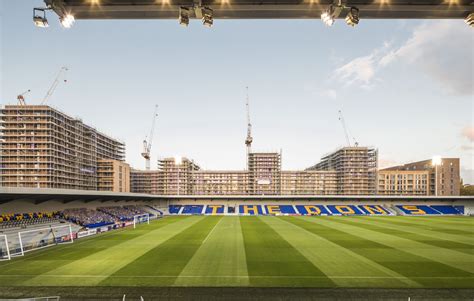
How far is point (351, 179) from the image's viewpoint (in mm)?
130125

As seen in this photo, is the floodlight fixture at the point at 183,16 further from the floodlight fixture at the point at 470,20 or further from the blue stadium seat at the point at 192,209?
the blue stadium seat at the point at 192,209

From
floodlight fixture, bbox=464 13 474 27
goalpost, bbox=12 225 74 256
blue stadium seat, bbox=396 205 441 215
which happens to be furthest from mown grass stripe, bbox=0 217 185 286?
blue stadium seat, bbox=396 205 441 215

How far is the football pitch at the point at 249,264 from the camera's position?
54.2 feet

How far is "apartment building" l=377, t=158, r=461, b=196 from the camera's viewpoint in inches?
5546

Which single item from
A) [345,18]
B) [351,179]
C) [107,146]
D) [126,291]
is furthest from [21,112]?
[351,179]

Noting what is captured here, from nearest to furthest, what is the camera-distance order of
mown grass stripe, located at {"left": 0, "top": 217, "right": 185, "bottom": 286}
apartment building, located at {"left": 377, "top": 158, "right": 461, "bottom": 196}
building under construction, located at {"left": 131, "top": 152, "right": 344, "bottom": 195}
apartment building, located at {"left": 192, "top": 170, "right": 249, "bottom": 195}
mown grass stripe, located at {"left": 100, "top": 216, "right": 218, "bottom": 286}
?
mown grass stripe, located at {"left": 100, "top": 216, "right": 218, "bottom": 286}
mown grass stripe, located at {"left": 0, "top": 217, "right": 185, "bottom": 286}
building under construction, located at {"left": 131, "top": 152, "right": 344, "bottom": 195}
apartment building, located at {"left": 192, "top": 170, "right": 249, "bottom": 195}
apartment building, located at {"left": 377, "top": 158, "right": 461, "bottom": 196}

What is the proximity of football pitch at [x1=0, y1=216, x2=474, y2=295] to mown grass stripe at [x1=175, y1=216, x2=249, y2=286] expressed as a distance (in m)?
0.06

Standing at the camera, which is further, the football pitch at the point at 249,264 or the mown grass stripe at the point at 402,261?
the mown grass stripe at the point at 402,261

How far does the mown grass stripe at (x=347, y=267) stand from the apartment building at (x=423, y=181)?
136 m

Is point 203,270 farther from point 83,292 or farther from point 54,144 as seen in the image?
point 54,144

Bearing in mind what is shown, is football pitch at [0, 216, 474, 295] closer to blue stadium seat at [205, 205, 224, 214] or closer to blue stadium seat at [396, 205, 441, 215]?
blue stadium seat at [205, 205, 224, 214]

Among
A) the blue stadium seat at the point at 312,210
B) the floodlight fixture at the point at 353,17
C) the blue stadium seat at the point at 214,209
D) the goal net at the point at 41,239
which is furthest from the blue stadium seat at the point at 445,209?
the goal net at the point at 41,239

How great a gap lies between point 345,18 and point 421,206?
8574cm

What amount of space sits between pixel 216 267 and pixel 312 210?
191 feet
